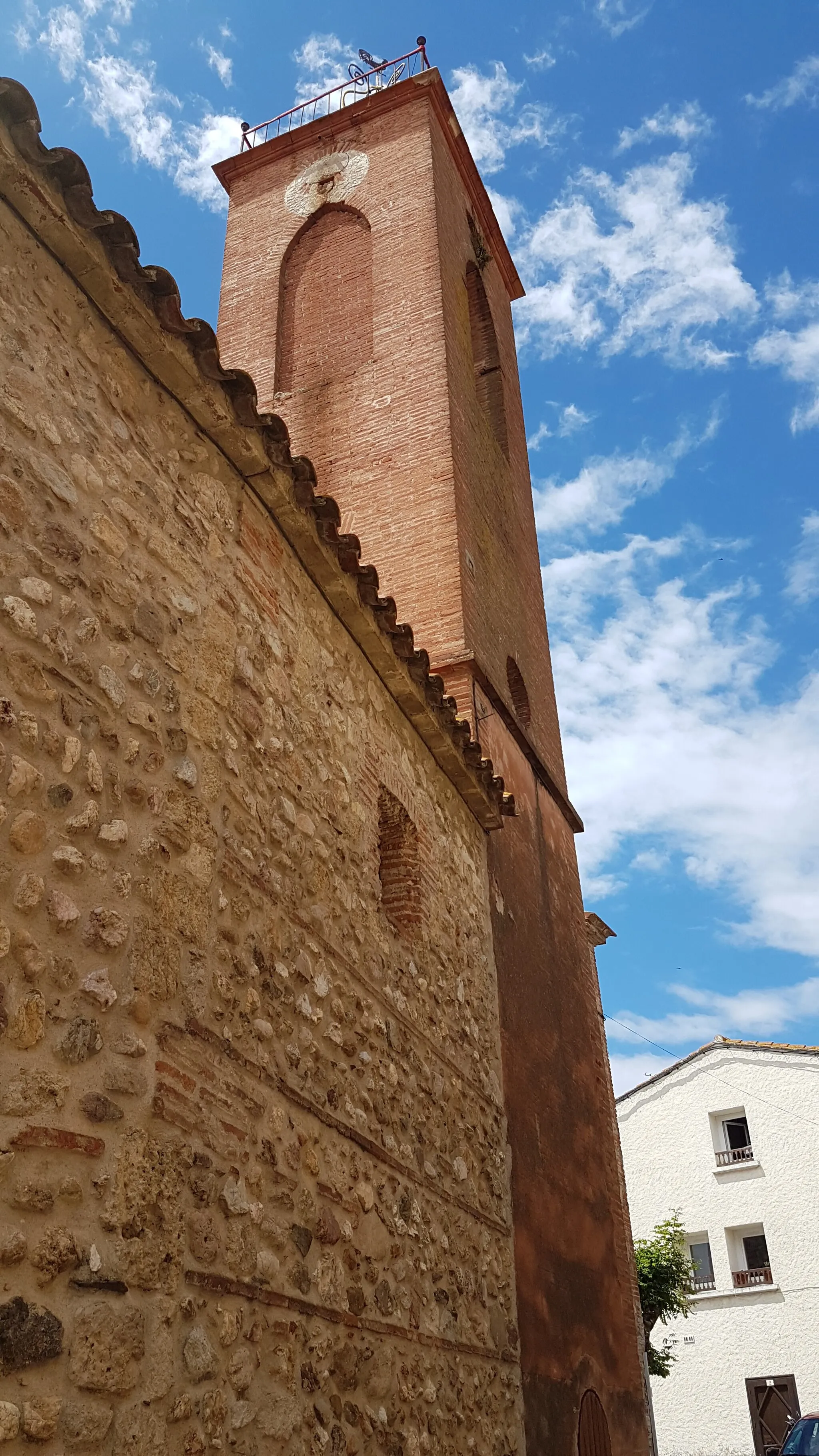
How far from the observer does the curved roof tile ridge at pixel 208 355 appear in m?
3.20

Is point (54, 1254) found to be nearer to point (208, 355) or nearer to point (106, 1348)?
point (106, 1348)

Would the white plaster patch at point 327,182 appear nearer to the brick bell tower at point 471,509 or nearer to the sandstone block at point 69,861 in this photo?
the brick bell tower at point 471,509

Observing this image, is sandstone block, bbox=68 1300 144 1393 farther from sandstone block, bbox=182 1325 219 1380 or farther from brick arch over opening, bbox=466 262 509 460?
brick arch over opening, bbox=466 262 509 460

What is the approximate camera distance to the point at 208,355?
395cm

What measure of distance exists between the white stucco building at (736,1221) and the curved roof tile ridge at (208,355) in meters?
15.3

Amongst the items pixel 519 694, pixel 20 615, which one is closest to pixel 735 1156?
pixel 519 694

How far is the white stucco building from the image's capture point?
1834cm

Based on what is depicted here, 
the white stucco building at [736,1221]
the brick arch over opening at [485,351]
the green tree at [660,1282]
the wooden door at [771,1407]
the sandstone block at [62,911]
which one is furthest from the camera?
the white stucco building at [736,1221]

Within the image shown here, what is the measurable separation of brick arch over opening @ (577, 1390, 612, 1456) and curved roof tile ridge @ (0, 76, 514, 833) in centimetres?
412

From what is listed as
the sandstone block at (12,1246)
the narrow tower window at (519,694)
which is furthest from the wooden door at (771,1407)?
the sandstone block at (12,1246)

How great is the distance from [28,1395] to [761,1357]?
19.5m

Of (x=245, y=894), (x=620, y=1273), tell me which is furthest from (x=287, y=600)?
(x=620, y=1273)

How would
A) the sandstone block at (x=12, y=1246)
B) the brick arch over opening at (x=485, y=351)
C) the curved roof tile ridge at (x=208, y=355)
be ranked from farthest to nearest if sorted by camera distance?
the brick arch over opening at (x=485, y=351)
the curved roof tile ridge at (x=208, y=355)
the sandstone block at (x=12, y=1246)

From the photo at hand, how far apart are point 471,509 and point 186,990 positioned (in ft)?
22.4
